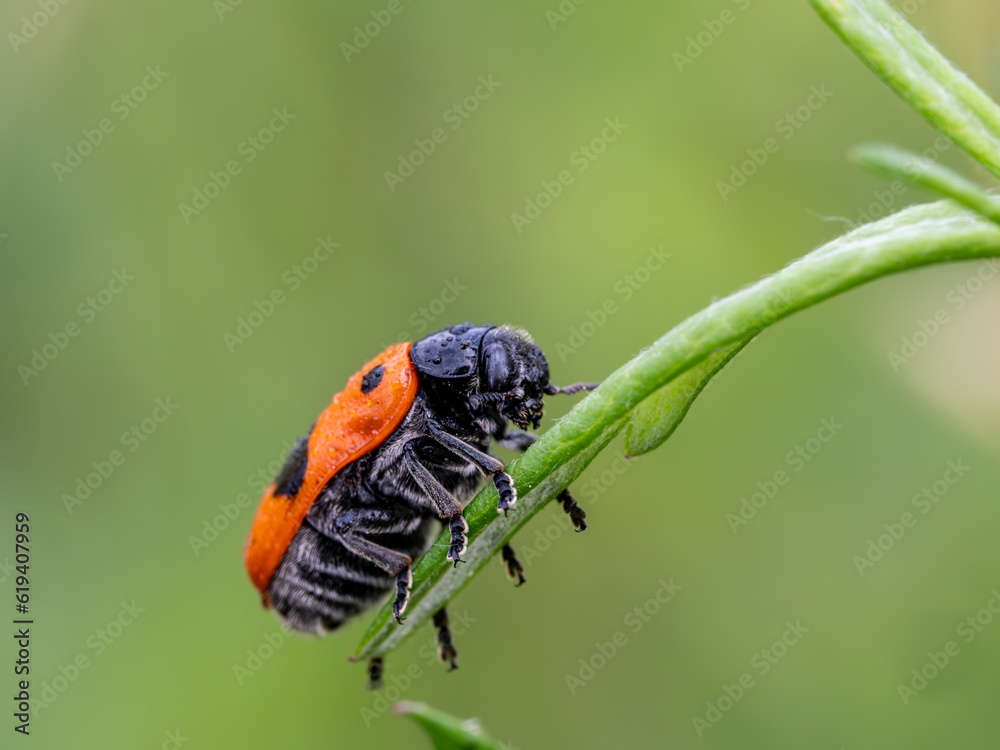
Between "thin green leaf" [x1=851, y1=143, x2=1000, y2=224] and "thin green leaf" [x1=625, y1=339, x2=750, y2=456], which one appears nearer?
"thin green leaf" [x1=851, y1=143, x2=1000, y2=224]

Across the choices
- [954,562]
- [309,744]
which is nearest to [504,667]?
[309,744]

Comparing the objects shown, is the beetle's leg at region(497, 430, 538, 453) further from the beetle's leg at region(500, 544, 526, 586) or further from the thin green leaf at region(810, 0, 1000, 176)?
the thin green leaf at region(810, 0, 1000, 176)

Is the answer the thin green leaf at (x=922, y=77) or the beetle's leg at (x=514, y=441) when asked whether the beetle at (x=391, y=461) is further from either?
the thin green leaf at (x=922, y=77)

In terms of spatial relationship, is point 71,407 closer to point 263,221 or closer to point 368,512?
point 263,221

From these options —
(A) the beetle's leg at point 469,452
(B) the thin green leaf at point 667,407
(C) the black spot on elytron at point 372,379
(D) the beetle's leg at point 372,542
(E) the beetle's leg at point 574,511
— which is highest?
(B) the thin green leaf at point 667,407

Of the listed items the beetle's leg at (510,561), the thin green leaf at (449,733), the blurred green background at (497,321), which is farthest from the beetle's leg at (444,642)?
the thin green leaf at (449,733)

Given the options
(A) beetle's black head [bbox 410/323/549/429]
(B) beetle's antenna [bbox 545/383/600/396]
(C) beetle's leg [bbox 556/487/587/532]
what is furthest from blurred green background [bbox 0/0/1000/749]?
(C) beetle's leg [bbox 556/487/587/532]

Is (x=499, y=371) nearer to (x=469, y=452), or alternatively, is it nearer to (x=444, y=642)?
(x=469, y=452)
